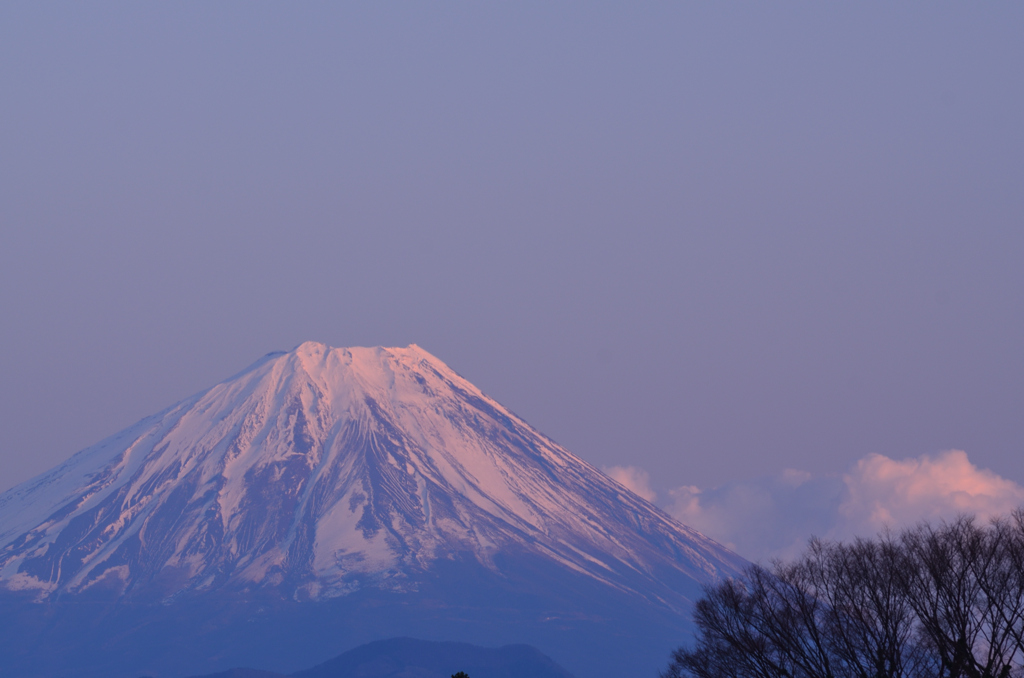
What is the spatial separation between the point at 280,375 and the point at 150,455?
64.7 feet

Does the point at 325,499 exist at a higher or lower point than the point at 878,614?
higher

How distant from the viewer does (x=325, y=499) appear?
493 feet

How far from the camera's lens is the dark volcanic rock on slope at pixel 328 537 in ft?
440

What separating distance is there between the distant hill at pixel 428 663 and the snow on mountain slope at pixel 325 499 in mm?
23312

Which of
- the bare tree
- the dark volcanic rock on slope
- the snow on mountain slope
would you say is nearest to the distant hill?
the dark volcanic rock on slope

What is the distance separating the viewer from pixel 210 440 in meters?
160

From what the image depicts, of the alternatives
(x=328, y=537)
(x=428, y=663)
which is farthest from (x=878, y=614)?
(x=328, y=537)

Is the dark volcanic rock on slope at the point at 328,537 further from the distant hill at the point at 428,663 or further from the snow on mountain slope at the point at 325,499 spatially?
the distant hill at the point at 428,663

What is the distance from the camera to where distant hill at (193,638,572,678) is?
109688 mm

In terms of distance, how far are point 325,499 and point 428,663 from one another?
41.4 m

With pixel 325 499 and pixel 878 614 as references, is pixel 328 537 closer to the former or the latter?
pixel 325 499

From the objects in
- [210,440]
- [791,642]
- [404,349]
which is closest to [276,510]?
[210,440]

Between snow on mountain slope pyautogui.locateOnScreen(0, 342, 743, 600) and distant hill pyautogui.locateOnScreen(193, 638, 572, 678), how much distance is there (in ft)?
76.5

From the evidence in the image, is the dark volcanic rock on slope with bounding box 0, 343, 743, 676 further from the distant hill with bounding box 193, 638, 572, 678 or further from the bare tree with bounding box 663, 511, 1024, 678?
the bare tree with bounding box 663, 511, 1024, 678
